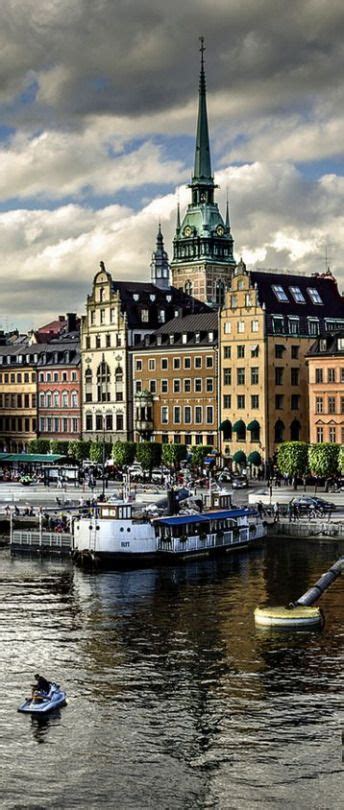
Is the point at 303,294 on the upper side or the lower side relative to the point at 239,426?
upper

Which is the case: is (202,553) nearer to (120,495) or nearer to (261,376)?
(120,495)

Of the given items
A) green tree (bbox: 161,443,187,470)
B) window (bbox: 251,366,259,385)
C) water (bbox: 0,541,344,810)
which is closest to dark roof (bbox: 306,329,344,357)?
window (bbox: 251,366,259,385)

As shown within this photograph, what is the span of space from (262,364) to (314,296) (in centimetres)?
1442

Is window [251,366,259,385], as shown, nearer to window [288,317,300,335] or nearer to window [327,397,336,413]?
window [288,317,300,335]

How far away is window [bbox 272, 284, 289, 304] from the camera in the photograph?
150500 millimetres

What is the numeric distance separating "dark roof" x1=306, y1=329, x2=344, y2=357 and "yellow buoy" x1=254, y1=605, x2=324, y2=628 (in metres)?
72.8

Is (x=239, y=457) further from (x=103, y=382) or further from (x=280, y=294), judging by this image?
(x=103, y=382)

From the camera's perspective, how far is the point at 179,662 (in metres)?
61.7

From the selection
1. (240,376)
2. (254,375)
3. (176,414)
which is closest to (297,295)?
(254,375)

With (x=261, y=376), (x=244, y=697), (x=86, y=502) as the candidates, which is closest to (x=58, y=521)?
(x=86, y=502)

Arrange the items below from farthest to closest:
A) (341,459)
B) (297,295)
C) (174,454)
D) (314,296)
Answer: (314,296) < (297,295) < (174,454) < (341,459)

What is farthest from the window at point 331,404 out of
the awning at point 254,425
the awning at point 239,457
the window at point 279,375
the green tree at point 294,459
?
the awning at point 239,457

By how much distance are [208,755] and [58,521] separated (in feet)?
203

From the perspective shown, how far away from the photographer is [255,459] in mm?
144750
